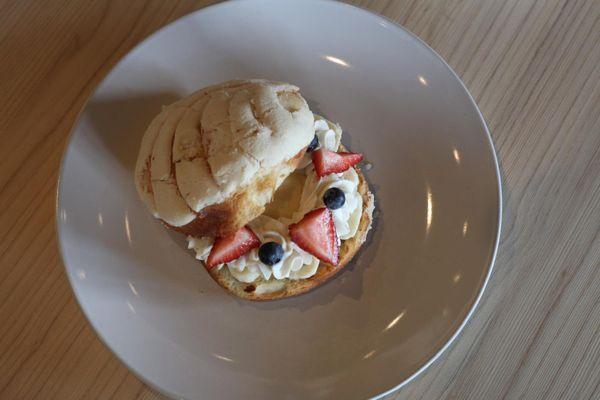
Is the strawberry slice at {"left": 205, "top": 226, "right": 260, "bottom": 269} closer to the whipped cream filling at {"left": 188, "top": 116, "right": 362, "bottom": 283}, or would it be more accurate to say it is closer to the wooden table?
the whipped cream filling at {"left": 188, "top": 116, "right": 362, "bottom": 283}

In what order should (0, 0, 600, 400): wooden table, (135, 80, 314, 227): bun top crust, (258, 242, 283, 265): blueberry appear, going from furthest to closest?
(0, 0, 600, 400): wooden table
(258, 242, 283, 265): blueberry
(135, 80, 314, 227): bun top crust

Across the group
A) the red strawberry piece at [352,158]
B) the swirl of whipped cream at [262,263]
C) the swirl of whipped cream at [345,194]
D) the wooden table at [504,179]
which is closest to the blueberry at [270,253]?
the swirl of whipped cream at [262,263]

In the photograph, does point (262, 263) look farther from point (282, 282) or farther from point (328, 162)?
point (328, 162)

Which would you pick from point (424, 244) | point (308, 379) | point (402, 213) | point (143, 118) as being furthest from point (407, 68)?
point (308, 379)

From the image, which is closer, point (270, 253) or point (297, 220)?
point (270, 253)

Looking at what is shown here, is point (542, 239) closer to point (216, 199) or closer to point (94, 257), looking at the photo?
point (216, 199)

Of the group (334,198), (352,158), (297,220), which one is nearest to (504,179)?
(352,158)

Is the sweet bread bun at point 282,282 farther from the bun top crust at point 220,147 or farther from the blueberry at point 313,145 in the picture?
the bun top crust at point 220,147

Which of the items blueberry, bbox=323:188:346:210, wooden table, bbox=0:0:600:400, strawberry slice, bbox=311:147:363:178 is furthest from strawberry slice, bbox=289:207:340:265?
wooden table, bbox=0:0:600:400
